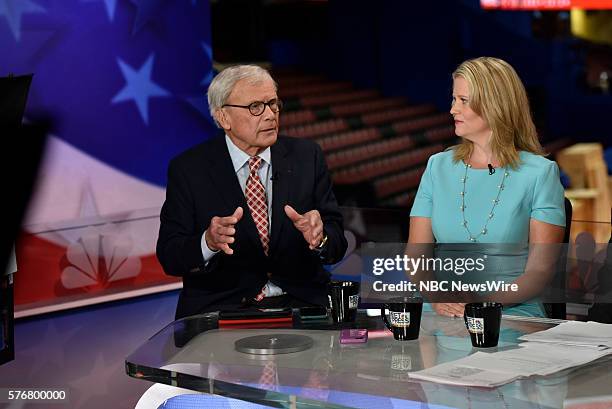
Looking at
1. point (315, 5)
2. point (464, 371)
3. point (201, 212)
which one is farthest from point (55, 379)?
point (315, 5)

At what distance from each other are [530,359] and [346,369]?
356 millimetres

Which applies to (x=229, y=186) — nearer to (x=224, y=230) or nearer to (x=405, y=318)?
(x=224, y=230)

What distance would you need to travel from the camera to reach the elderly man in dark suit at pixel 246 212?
2.98 metres

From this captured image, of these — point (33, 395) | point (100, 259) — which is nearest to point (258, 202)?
point (33, 395)

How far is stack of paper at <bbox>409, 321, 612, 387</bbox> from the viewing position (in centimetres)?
173

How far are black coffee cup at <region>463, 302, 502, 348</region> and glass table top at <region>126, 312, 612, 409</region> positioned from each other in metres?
0.02

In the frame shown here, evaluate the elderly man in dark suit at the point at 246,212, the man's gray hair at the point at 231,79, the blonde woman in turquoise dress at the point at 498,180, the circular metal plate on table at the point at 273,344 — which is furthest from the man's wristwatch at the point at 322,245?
the circular metal plate on table at the point at 273,344

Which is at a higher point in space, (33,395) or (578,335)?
(578,335)

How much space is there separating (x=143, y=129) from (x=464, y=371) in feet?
14.0

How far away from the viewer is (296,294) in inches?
118

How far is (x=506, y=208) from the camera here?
2.80 meters

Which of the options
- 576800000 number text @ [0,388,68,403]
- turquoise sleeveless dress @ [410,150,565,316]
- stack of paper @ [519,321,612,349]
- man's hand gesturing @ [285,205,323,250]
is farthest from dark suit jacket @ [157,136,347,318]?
576800000 number text @ [0,388,68,403]

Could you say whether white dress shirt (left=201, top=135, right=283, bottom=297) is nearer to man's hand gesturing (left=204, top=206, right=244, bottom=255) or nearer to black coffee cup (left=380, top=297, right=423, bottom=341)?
man's hand gesturing (left=204, top=206, right=244, bottom=255)

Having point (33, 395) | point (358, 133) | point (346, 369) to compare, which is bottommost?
point (33, 395)
